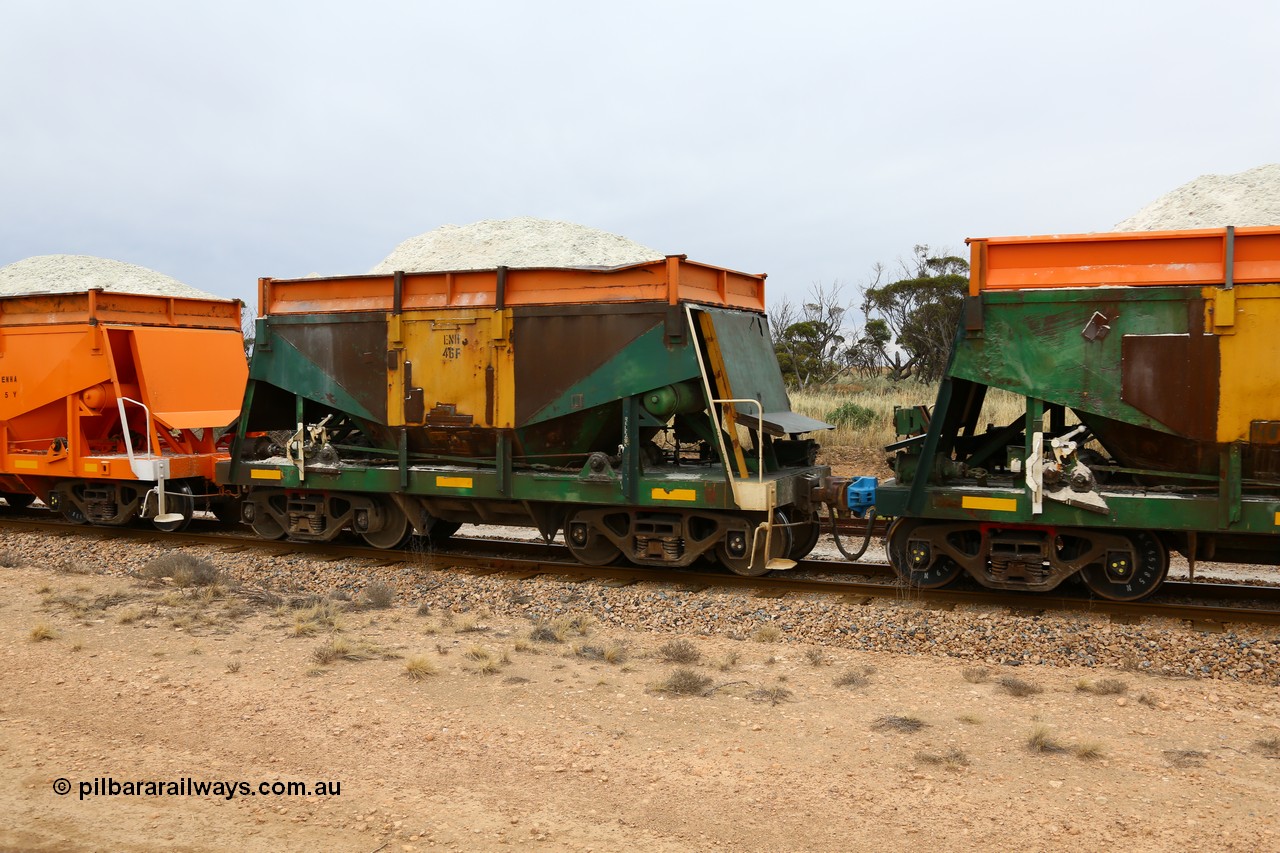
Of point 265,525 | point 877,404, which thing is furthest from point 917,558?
point 877,404

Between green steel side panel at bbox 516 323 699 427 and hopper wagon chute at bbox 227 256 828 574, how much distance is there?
2 cm

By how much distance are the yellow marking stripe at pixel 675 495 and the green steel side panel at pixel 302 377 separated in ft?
→ 10.7

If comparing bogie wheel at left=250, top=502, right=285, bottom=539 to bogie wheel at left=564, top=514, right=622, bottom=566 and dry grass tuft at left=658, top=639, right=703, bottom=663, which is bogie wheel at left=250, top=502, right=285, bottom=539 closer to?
bogie wheel at left=564, top=514, right=622, bottom=566

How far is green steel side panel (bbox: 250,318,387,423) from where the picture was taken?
1122cm

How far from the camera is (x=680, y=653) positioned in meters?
7.18

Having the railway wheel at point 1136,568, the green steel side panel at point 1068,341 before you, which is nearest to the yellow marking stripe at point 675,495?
the green steel side panel at point 1068,341

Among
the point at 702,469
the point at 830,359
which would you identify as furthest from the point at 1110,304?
the point at 830,359

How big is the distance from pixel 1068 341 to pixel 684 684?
4.44 metres

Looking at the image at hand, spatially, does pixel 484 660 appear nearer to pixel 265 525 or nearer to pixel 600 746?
pixel 600 746

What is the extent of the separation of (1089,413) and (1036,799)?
4.67 m

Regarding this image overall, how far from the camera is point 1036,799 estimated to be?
476 centimetres

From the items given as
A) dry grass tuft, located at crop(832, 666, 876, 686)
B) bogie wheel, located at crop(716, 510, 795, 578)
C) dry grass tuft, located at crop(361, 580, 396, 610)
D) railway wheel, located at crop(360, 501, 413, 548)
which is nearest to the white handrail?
railway wheel, located at crop(360, 501, 413, 548)

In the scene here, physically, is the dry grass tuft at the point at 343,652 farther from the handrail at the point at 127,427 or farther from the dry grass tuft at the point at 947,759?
the handrail at the point at 127,427

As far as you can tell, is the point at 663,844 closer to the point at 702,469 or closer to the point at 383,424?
the point at 702,469
